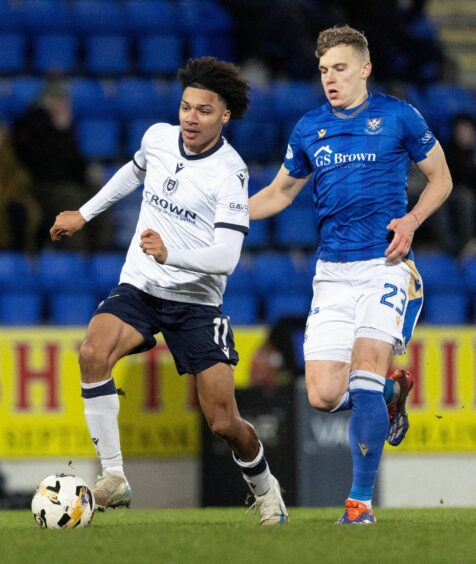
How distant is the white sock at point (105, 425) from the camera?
635 centimetres

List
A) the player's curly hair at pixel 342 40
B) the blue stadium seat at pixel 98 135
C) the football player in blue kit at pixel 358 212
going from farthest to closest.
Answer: the blue stadium seat at pixel 98 135 → the player's curly hair at pixel 342 40 → the football player in blue kit at pixel 358 212

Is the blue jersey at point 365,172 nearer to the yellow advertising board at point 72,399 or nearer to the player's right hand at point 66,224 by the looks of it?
the player's right hand at point 66,224

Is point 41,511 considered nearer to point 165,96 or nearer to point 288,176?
point 288,176

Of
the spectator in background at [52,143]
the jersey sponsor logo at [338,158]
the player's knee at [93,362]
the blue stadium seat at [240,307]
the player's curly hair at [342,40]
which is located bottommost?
the player's knee at [93,362]

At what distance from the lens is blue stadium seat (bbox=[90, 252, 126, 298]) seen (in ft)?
36.0

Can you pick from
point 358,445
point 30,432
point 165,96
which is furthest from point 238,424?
point 165,96

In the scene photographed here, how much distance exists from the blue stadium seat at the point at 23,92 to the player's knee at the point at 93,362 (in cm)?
667

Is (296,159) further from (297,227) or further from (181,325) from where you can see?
(297,227)

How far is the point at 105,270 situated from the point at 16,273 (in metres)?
0.68

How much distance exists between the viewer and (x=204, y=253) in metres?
6.01

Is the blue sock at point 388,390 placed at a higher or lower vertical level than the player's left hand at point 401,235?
lower

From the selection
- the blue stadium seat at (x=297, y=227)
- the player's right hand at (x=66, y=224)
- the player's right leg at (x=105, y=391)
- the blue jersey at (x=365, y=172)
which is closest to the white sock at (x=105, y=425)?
the player's right leg at (x=105, y=391)

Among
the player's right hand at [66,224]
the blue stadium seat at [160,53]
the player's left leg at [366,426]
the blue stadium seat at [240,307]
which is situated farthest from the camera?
the blue stadium seat at [160,53]

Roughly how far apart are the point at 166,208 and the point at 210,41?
7.53 metres
